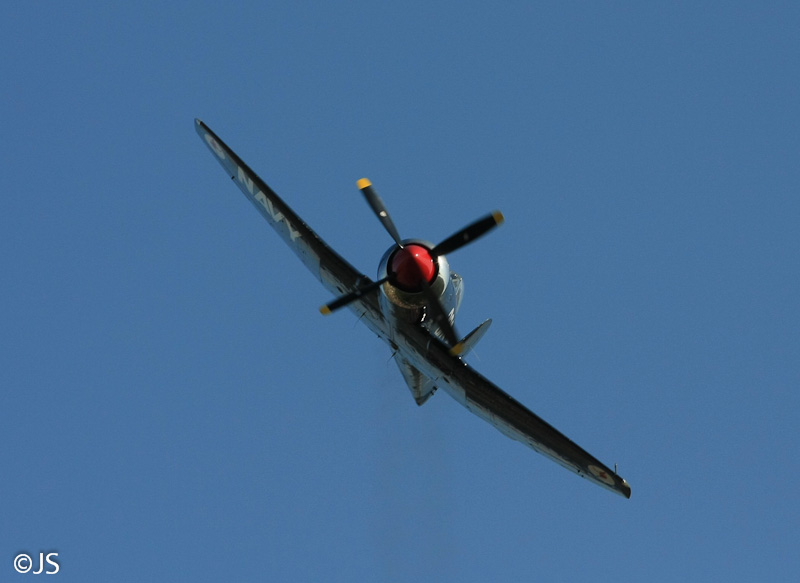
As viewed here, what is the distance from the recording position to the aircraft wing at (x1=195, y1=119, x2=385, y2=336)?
3372 centimetres

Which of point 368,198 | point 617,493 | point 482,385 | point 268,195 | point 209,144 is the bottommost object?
point 617,493

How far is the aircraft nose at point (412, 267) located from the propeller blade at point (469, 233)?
13.5 inches

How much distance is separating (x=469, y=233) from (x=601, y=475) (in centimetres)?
835

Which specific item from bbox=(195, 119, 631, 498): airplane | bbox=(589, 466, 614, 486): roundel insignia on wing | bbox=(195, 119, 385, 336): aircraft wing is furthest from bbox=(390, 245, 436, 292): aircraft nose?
bbox=(589, 466, 614, 486): roundel insignia on wing

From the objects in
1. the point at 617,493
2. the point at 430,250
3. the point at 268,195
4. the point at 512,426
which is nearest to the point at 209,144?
the point at 268,195

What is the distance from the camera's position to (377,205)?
3188cm

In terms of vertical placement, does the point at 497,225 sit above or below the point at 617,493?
above

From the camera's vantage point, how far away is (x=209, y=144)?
38.3m

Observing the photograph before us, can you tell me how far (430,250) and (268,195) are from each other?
25.4 feet

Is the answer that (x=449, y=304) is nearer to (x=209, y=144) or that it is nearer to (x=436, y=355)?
(x=436, y=355)

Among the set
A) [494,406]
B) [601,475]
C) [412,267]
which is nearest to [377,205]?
[412,267]

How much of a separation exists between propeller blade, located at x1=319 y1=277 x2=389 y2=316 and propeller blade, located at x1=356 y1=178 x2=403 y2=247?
139 centimetres

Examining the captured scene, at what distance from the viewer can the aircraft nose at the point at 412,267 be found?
99.2ft

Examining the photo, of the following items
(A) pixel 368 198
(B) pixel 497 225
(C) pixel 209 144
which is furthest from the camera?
(C) pixel 209 144
